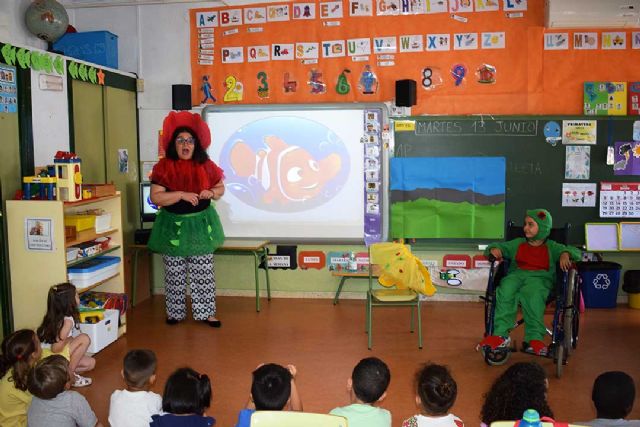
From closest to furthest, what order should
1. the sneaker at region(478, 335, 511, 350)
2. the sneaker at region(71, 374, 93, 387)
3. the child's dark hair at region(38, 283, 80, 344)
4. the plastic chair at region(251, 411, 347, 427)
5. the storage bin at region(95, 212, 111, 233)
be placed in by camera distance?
the plastic chair at region(251, 411, 347, 427), the child's dark hair at region(38, 283, 80, 344), the sneaker at region(71, 374, 93, 387), the sneaker at region(478, 335, 511, 350), the storage bin at region(95, 212, 111, 233)

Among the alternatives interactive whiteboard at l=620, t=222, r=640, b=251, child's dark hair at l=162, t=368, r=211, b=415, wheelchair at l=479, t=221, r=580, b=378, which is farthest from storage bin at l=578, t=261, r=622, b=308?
Answer: child's dark hair at l=162, t=368, r=211, b=415

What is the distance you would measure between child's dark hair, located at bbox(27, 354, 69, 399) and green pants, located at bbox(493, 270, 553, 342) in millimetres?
3019

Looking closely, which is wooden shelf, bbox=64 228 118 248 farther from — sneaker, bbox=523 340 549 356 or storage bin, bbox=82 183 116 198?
sneaker, bbox=523 340 549 356

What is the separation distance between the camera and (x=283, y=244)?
21.7ft

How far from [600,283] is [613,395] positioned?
393cm

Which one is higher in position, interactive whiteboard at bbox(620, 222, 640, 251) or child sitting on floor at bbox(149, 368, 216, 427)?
interactive whiteboard at bbox(620, 222, 640, 251)

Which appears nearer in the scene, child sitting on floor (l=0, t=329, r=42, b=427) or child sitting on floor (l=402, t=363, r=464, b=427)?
child sitting on floor (l=402, t=363, r=464, b=427)

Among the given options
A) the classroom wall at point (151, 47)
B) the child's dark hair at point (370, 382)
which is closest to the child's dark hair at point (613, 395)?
the child's dark hair at point (370, 382)

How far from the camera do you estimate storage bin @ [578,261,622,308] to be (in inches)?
242

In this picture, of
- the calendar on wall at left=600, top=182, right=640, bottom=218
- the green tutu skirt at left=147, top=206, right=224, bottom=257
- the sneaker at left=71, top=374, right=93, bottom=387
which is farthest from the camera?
the calendar on wall at left=600, top=182, right=640, bottom=218

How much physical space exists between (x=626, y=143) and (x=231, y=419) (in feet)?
14.6

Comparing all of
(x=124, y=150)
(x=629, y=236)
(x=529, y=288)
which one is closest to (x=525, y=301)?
(x=529, y=288)

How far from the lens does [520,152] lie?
6301 millimetres

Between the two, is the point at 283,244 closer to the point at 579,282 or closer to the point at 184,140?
the point at 184,140
